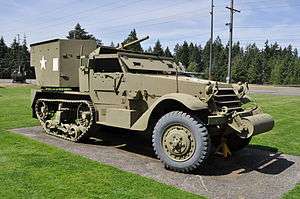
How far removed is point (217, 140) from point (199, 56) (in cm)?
11728

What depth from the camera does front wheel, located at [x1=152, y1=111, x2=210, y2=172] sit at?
717 centimetres

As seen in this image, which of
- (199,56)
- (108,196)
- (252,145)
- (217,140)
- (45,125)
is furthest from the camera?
(199,56)

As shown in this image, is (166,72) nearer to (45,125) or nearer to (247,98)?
(247,98)

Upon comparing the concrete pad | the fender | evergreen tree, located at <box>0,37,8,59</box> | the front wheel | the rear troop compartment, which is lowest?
the concrete pad

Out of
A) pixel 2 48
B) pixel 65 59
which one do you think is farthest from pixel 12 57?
pixel 65 59

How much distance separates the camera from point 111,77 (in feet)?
30.0

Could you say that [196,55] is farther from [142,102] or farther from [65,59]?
[142,102]

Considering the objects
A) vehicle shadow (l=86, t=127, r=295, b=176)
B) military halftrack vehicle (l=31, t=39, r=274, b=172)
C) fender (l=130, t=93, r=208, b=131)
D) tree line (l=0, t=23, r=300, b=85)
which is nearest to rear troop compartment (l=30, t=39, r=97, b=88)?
military halftrack vehicle (l=31, t=39, r=274, b=172)

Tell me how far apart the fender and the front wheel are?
27cm

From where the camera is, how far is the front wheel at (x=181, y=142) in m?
7.17

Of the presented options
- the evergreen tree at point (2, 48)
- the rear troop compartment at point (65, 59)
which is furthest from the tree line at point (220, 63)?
the rear troop compartment at point (65, 59)

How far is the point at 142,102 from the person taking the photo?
28.2 ft

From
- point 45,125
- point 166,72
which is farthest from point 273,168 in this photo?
point 45,125

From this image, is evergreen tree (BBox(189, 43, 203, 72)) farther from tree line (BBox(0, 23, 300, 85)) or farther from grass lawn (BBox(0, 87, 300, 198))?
grass lawn (BBox(0, 87, 300, 198))
